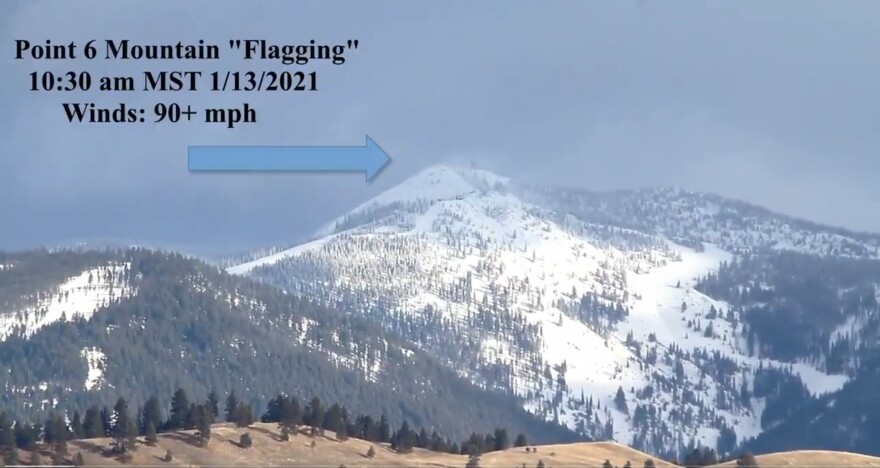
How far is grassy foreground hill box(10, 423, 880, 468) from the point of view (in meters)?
172

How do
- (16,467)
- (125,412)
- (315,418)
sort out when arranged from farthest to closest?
(315,418) → (125,412) → (16,467)

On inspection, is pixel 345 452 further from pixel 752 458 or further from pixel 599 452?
pixel 752 458

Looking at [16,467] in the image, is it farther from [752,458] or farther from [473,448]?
[752,458]

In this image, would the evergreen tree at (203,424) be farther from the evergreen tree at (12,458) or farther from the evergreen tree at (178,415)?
the evergreen tree at (12,458)

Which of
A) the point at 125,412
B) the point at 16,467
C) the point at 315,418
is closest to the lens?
the point at 16,467

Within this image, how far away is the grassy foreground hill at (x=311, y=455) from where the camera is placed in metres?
172

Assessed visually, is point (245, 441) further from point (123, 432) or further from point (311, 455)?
point (123, 432)

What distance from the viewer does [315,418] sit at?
631ft

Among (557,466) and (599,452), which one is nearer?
(557,466)

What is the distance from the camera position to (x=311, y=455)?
582ft

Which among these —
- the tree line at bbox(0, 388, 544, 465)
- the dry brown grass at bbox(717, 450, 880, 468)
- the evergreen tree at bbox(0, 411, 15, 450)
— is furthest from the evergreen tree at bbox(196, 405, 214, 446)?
the dry brown grass at bbox(717, 450, 880, 468)

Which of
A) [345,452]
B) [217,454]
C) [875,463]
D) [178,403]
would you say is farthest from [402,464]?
[875,463]

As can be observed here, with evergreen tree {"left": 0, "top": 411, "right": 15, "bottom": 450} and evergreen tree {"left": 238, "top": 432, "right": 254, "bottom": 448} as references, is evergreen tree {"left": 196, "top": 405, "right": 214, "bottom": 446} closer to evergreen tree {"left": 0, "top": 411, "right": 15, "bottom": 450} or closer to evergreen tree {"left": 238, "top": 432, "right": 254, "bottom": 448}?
evergreen tree {"left": 238, "top": 432, "right": 254, "bottom": 448}

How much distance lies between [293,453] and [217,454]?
790cm
